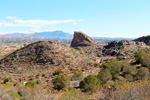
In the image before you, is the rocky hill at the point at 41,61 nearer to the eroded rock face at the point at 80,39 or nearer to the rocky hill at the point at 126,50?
the rocky hill at the point at 126,50

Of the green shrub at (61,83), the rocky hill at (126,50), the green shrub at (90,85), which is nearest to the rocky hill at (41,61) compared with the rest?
the green shrub at (61,83)

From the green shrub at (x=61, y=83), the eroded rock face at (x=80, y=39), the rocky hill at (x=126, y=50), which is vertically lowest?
the green shrub at (x=61, y=83)

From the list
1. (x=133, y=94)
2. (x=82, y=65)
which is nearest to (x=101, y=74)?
(x=133, y=94)

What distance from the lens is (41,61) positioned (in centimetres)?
3000

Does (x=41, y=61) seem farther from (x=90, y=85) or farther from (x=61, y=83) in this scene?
(x=90, y=85)

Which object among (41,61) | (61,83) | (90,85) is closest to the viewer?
(90,85)

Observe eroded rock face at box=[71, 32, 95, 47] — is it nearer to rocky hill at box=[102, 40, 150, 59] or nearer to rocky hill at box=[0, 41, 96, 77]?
rocky hill at box=[102, 40, 150, 59]

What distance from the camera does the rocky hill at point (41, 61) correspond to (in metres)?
27.4

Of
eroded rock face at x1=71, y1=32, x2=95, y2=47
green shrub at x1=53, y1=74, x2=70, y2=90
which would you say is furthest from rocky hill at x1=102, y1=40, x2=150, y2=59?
eroded rock face at x1=71, y1=32, x2=95, y2=47

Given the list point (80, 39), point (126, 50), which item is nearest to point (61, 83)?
point (126, 50)

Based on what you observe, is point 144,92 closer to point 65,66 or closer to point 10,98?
point 10,98

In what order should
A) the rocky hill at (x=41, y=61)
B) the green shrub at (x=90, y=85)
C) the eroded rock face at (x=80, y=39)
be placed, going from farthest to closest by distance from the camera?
the eroded rock face at (x=80, y=39) → the rocky hill at (x=41, y=61) → the green shrub at (x=90, y=85)

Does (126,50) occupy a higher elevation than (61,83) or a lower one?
higher

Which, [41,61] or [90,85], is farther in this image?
[41,61]
